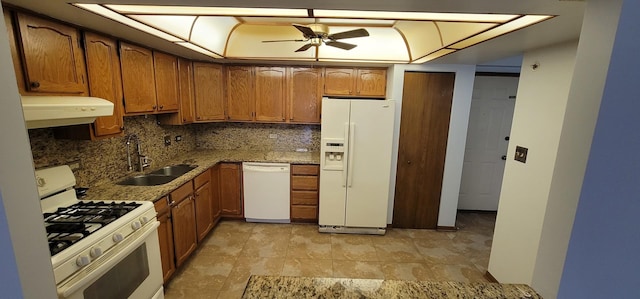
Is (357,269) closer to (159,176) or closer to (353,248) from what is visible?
(353,248)

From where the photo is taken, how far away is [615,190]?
75 cm

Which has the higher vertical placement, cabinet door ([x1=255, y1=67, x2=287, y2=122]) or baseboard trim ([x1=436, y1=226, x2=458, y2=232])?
cabinet door ([x1=255, y1=67, x2=287, y2=122])

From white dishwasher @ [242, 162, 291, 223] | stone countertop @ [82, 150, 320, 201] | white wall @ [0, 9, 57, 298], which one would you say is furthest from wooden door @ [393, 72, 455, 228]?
white wall @ [0, 9, 57, 298]

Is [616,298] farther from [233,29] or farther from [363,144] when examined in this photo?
[233,29]

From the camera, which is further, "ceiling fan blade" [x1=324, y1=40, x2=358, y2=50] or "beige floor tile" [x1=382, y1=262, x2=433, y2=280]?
"beige floor tile" [x1=382, y1=262, x2=433, y2=280]

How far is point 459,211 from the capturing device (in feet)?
13.1

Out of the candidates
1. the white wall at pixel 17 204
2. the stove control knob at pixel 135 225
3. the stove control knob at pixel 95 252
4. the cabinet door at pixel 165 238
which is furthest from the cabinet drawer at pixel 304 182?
the white wall at pixel 17 204

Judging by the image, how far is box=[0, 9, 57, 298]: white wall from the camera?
656 millimetres

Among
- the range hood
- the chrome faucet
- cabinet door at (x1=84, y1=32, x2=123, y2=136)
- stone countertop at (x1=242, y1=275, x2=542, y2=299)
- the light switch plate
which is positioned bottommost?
stone countertop at (x1=242, y1=275, x2=542, y2=299)

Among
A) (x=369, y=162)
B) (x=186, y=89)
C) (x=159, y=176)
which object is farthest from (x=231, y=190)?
(x=369, y=162)

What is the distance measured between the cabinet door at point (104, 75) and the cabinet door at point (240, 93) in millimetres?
1500

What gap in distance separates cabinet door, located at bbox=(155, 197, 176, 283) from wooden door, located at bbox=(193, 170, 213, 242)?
488 millimetres

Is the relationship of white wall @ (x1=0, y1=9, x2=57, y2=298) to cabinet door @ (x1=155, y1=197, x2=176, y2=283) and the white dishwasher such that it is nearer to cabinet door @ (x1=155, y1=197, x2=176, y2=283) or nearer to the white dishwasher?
cabinet door @ (x1=155, y1=197, x2=176, y2=283)

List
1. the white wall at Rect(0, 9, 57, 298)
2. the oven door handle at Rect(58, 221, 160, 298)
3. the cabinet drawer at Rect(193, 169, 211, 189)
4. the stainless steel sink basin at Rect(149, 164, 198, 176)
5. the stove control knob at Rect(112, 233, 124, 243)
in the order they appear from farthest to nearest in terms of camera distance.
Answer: the stainless steel sink basin at Rect(149, 164, 198, 176)
the cabinet drawer at Rect(193, 169, 211, 189)
the stove control knob at Rect(112, 233, 124, 243)
the oven door handle at Rect(58, 221, 160, 298)
the white wall at Rect(0, 9, 57, 298)
